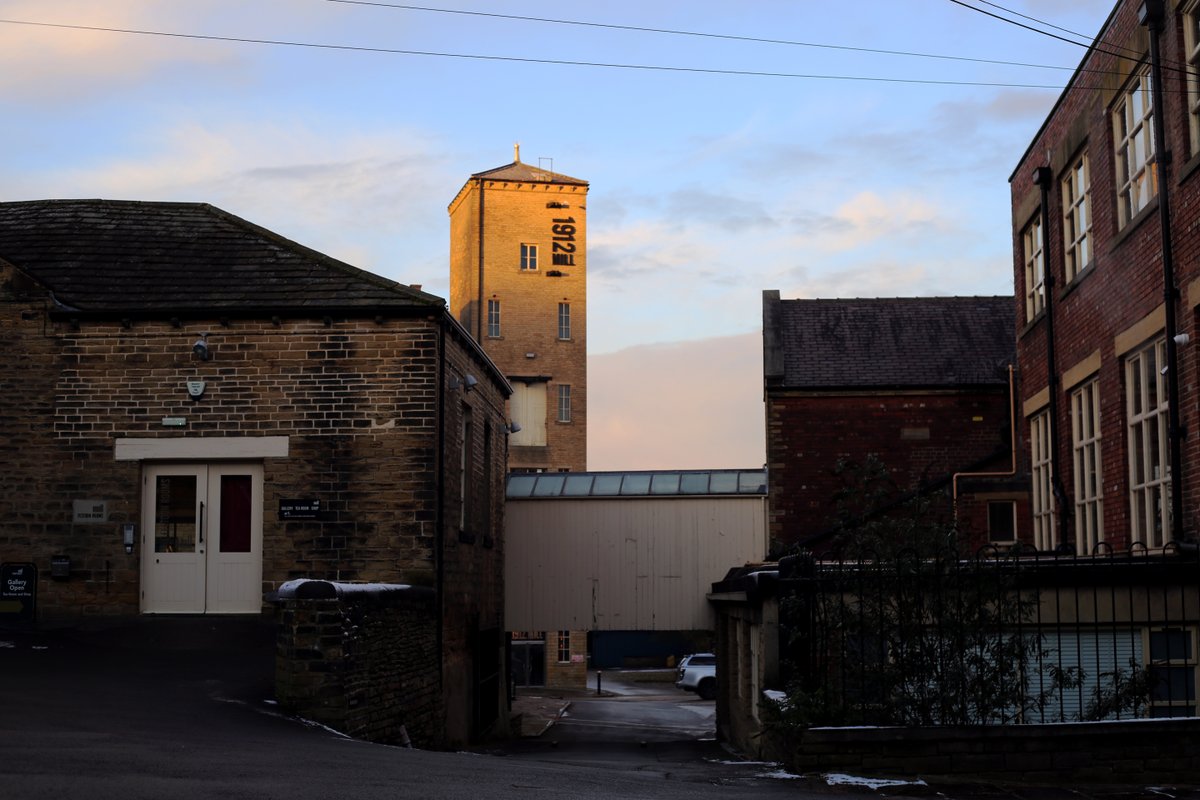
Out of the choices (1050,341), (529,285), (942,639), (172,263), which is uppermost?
(529,285)

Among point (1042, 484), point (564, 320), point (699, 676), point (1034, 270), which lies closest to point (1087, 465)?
point (1042, 484)

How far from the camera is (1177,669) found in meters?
13.1

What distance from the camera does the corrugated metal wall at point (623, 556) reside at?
89.6ft

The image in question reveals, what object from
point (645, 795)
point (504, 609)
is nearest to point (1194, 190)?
point (645, 795)

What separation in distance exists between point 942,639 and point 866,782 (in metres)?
1.43

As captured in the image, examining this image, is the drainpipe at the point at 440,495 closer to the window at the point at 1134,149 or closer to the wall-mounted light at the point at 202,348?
the wall-mounted light at the point at 202,348

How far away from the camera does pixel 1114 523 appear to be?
16047 mm

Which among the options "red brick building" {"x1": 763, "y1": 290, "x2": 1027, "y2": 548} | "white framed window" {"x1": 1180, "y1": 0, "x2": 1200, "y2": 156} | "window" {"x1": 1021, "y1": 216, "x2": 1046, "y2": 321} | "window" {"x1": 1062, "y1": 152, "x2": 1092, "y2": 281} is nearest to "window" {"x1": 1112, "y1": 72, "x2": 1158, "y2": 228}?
"white framed window" {"x1": 1180, "y1": 0, "x2": 1200, "y2": 156}

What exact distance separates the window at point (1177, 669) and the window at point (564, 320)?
4680cm

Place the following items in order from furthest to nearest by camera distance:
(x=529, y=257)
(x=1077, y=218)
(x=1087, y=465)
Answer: (x=529, y=257)
(x=1077, y=218)
(x=1087, y=465)

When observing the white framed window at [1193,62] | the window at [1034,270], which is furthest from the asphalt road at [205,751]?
the window at [1034,270]

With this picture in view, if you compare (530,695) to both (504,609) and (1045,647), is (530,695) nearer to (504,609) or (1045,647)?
(504,609)

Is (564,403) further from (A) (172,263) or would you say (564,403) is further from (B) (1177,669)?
(B) (1177,669)

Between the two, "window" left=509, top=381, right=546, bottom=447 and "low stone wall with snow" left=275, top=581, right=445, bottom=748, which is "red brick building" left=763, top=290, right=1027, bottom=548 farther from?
"window" left=509, top=381, right=546, bottom=447
